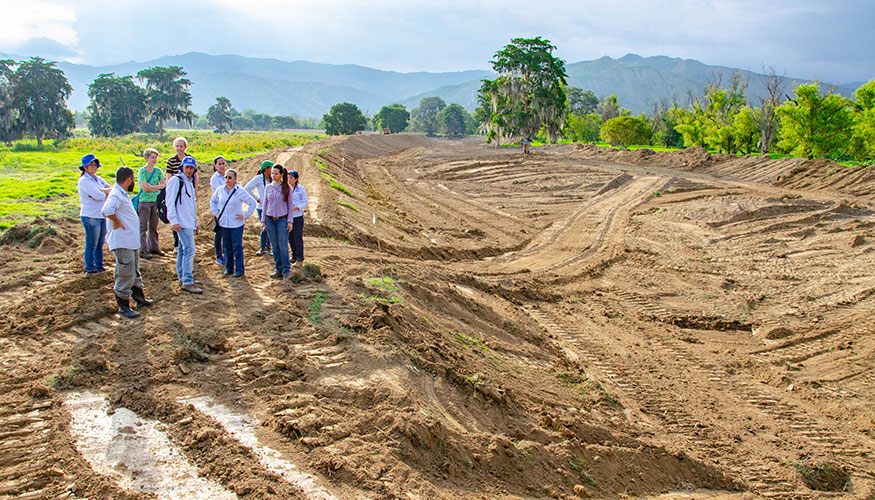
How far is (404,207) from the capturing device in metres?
18.9

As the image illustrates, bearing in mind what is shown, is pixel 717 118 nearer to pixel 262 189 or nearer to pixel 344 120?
pixel 344 120

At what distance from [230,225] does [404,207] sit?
466 inches

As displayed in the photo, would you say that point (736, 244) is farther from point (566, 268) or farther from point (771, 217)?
Answer: point (566, 268)

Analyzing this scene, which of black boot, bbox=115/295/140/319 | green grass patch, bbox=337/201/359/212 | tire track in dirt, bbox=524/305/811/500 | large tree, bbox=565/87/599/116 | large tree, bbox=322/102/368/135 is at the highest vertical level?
large tree, bbox=565/87/599/116

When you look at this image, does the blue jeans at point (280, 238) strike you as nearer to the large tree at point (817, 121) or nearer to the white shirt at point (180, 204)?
the white shirt at point (180, 204)

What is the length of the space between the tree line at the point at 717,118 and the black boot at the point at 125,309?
3140cm

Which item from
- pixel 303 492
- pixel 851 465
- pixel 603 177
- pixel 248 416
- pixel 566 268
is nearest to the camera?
pixel 303 492

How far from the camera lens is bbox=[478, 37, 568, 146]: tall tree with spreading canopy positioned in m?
36.7

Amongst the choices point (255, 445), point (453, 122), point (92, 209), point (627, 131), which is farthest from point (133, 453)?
point (453, 122)

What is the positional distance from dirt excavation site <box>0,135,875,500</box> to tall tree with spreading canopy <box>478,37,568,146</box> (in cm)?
2736

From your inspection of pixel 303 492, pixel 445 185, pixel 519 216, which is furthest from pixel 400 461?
pixel 445 185

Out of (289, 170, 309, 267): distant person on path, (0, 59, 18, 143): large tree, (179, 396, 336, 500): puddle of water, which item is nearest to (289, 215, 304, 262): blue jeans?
(289, 170, 309, 267): distant person on path

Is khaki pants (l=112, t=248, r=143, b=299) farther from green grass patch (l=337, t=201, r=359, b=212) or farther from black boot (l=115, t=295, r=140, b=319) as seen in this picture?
green grass patch (l=337, t=201, r=359, b=212)

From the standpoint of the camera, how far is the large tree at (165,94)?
74438 millimetres
